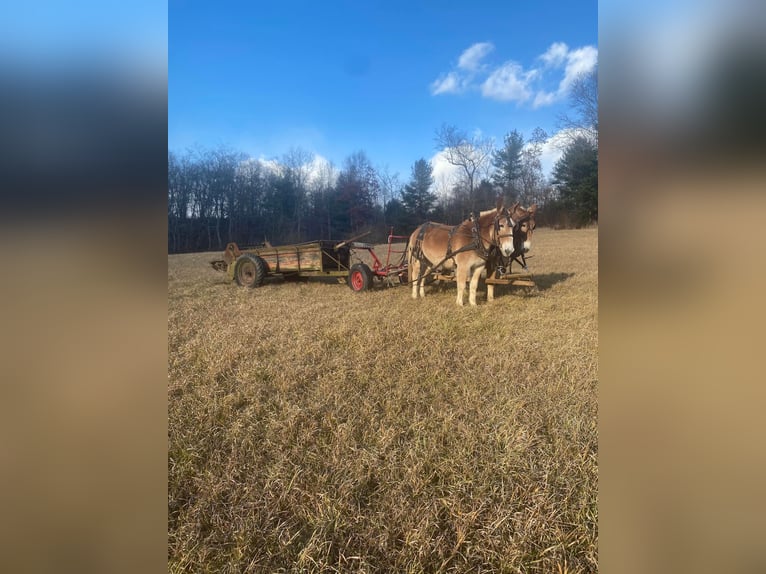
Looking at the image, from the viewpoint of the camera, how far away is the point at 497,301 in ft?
15.9

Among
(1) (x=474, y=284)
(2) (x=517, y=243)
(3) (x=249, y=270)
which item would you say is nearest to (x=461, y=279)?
(1) (x=474, y=284)

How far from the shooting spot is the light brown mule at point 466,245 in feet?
14.4

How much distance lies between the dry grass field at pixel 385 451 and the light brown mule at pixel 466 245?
4.48ft

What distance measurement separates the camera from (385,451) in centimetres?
154

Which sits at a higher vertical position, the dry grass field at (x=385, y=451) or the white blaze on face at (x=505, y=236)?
the white blaze on face at (x=505, y=236)

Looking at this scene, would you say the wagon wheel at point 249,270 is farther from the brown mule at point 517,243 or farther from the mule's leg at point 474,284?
the brown mule at point 517,243
